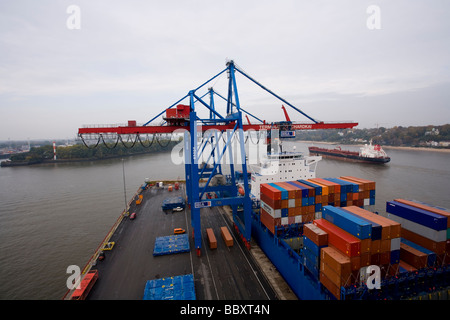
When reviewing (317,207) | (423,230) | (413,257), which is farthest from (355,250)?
(317,207)

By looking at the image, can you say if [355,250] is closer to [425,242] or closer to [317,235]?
[317,235]

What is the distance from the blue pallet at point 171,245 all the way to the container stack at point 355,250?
33.6 ft

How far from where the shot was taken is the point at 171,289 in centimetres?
1167

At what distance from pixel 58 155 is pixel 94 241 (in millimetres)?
76952

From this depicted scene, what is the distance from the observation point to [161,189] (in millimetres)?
34594

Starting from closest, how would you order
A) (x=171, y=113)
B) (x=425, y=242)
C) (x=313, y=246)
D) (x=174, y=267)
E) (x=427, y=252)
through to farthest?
(x=427, y=252) < (x=313, y=246) < (x=425, y=242) < (x=174, y=267) < (x=171, y=113)

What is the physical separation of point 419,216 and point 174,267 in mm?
15085

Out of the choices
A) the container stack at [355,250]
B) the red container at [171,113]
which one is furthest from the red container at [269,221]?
the red container at [171,113]

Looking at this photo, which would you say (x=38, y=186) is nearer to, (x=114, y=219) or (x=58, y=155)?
(x=114, y=219)

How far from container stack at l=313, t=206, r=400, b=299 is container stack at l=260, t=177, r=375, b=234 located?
4.44 metres

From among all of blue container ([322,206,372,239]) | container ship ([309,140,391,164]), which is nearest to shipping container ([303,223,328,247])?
blue container ([322,206,372,239])

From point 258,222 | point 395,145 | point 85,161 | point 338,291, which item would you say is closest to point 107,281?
point 258,222

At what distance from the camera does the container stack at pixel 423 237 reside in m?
10.7

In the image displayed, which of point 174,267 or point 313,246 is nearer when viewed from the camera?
point 313,246
